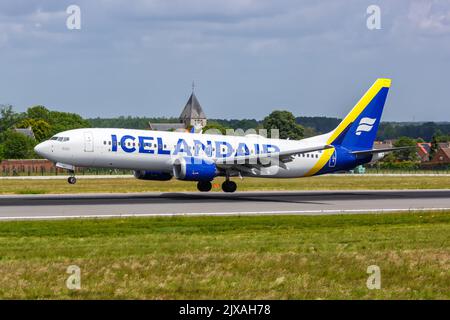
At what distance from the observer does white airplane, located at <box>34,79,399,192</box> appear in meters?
47.1

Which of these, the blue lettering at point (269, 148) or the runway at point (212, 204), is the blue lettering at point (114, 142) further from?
the blue lettering at point (269, 148)

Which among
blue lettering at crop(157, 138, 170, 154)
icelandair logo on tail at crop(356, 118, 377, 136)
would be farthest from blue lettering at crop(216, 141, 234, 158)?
icelandair logo on tail at crop(356, 118, 377, 136)

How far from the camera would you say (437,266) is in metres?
20.1

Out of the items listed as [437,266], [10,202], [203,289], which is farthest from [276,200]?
[203,289]

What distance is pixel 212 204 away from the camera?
41.4 meters

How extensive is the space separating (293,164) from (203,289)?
37.6 meters

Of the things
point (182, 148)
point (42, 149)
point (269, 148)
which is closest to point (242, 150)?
point (269, 148)

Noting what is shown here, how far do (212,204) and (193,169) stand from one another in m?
5.31

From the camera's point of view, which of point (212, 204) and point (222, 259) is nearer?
point (222, 259)

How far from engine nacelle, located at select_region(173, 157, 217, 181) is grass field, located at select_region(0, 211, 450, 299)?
603 inches

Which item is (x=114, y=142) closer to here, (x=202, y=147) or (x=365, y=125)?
(x=202, y=147)

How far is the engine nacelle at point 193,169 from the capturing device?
152 ft

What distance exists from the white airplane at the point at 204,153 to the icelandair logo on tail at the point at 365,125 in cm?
7
